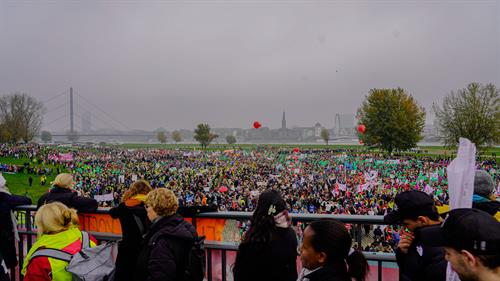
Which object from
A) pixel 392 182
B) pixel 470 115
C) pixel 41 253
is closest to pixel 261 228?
pixel 41 253

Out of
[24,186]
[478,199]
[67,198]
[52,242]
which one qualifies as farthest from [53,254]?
[24,186]

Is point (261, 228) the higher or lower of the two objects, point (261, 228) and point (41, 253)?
the higher

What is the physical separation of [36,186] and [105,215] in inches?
1234

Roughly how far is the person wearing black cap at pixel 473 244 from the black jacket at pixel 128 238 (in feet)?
7.95

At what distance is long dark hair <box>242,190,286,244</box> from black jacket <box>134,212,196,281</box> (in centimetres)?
45

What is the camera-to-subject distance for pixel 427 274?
2260 mm

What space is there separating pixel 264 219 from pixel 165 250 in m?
0.74

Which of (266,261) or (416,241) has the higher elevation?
(416,241)

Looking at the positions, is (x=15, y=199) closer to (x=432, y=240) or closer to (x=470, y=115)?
(x=432, y=240)

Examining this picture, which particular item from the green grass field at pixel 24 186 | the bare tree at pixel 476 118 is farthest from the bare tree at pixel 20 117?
the bare tree at pixel 476 118

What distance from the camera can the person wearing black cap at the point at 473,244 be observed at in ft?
5.39

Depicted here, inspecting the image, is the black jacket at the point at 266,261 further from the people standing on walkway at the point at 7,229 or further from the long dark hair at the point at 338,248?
the people standing on walkway at the point at 7,229

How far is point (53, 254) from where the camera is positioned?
2.96m

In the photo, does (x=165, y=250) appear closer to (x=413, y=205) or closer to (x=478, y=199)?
(x=413, y=205)
